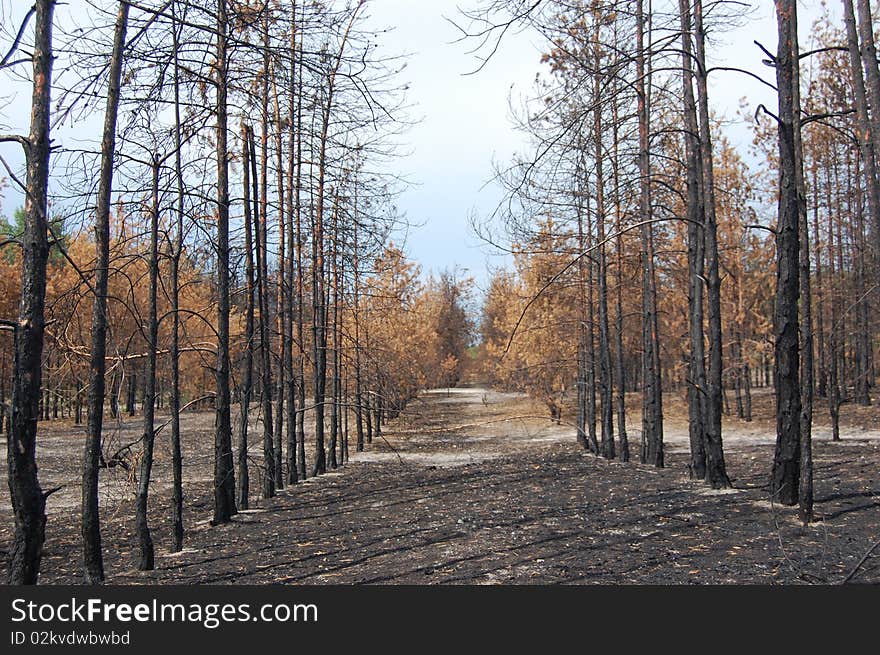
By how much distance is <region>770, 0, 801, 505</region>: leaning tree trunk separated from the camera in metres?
7.51

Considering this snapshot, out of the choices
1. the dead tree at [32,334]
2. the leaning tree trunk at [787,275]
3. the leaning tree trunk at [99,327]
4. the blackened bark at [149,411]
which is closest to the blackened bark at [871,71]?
the leaning tree trunk at [787,275]

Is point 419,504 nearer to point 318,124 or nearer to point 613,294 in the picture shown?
point 318,124

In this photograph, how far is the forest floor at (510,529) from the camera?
20.2 ft

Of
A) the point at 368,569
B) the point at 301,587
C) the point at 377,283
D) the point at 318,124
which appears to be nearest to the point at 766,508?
the point at 368,569

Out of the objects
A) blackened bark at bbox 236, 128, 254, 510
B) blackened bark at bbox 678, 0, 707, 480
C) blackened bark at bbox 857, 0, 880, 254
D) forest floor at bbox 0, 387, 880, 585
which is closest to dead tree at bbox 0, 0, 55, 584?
forest floor at bbox 0, 387, 880, 585

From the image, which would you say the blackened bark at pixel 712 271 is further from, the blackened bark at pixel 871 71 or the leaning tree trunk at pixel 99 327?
the leaning tree trunk at pixel 99 327

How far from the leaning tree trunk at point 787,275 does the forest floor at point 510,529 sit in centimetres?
56

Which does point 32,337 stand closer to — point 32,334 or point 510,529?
point 32,334

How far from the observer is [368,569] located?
6551 mm

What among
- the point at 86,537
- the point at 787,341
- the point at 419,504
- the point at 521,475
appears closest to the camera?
the point at 86,537

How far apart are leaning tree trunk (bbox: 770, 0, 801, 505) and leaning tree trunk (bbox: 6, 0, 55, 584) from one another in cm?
626

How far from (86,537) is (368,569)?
2323 millimetres

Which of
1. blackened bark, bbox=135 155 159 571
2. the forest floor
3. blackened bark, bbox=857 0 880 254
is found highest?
blackened bark, bbox=857 0 880 254

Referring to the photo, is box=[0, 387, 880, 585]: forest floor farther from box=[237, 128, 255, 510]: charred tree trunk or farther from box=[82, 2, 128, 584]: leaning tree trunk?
box=[237, 128, 255, 510]: charred tree trunk
